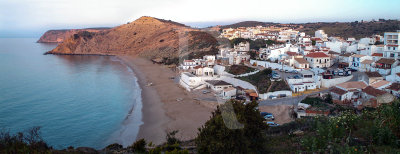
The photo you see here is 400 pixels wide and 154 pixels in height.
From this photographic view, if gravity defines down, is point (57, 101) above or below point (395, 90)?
below

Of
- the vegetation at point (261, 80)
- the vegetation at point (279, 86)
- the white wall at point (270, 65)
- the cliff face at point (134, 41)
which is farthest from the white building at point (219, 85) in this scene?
the cliff face at point (134, 41)

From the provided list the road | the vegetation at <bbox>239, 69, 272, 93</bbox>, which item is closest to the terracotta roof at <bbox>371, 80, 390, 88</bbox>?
the road

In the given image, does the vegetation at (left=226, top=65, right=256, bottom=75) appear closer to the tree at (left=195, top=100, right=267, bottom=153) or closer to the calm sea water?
the calm sea water

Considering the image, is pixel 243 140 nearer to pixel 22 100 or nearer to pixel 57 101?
pixel 57 101

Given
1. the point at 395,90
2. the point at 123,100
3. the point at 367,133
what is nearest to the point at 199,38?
the point at 123,100

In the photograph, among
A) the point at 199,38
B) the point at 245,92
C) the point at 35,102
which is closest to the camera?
the point at 245,92

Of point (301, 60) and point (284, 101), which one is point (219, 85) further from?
point (301, 60)

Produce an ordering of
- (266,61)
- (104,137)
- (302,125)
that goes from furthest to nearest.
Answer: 1. (266,61)
2. (104,137)
3. (302,125)
